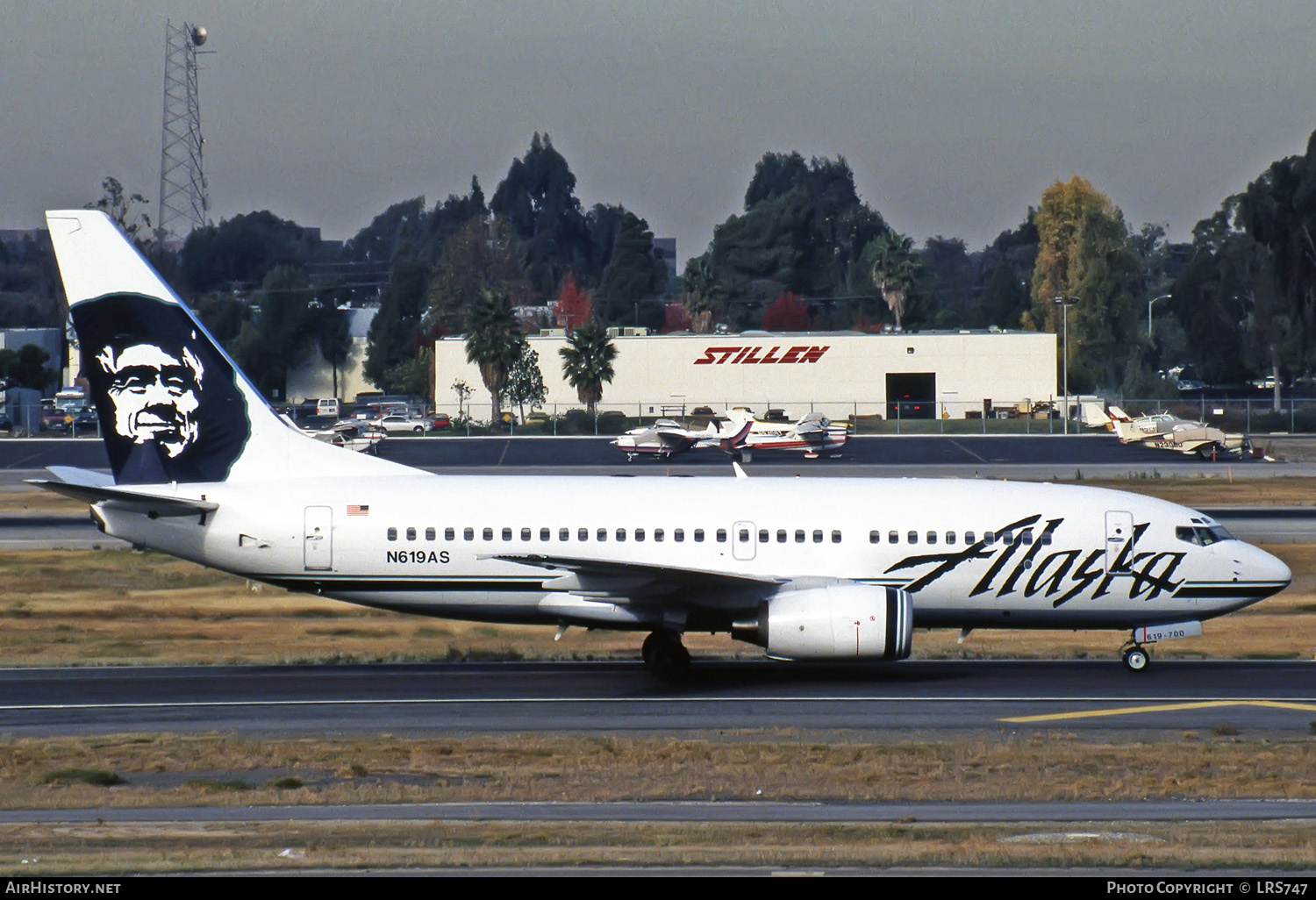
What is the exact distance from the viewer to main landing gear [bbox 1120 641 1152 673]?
2886 centimetres

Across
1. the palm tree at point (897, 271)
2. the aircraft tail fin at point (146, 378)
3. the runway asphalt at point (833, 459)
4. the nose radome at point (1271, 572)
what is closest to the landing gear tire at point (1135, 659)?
the nose radome at point (1271, 572)

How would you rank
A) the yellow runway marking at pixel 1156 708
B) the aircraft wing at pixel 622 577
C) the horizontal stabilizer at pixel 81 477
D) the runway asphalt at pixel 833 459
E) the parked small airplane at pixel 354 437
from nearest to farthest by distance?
the yellow runway marking at pixel 1156 708 < the aircraft wing at pixel 622 577 < the horizontal stabilizer at pixel 81 477 < the runway asphalt at pixel 833 459 < the parked small airplane at pixel 354 437

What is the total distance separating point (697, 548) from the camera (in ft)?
92.1

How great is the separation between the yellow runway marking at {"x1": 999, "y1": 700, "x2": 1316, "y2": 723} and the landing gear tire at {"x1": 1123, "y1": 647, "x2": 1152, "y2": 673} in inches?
123

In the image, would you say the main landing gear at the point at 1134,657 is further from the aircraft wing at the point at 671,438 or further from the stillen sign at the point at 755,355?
the stillen sign at the point at 755,355

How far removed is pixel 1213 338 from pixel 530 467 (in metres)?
98.0

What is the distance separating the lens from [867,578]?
1102 inches

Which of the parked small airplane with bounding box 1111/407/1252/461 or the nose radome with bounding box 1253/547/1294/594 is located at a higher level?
the parked small airplane with bounding box 1111/407/1252/461

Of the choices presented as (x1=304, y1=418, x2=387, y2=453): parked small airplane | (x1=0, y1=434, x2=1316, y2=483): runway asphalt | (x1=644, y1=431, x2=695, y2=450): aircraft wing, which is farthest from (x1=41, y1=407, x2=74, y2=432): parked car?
(x1=644, y1=431, x2=695, y2=450): aircraft wing

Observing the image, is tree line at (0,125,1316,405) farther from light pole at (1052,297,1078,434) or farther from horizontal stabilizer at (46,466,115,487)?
horizontal stabilizer at (46,466,115,487)

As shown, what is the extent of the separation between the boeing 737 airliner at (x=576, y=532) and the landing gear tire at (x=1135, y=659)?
0.12ft

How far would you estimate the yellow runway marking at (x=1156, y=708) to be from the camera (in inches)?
957

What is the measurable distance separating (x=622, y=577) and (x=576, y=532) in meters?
1.55
